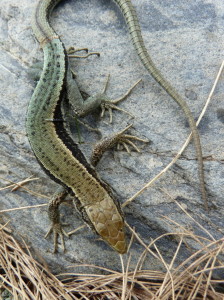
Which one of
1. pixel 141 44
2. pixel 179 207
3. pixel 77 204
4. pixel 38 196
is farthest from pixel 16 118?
pixel 179 207

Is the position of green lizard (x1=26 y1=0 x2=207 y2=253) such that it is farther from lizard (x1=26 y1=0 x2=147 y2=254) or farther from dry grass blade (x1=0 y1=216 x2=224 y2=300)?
dry grass blade (x1=0 y1=216 x2=224 y2=300)

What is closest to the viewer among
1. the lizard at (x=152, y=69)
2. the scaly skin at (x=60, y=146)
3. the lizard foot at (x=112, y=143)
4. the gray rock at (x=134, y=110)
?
the scaly skin at (x=60, y=146)

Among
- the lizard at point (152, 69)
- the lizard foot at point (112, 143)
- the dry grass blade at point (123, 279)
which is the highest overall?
the lizard at point (152, 69)

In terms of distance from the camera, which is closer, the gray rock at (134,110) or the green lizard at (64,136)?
the green lizard at (64,136)

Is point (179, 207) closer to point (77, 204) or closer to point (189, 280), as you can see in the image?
point (189, 280)

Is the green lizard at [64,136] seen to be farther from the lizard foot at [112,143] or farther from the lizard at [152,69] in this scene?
the lizard foot at [112,143]

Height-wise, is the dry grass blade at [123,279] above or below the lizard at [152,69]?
below

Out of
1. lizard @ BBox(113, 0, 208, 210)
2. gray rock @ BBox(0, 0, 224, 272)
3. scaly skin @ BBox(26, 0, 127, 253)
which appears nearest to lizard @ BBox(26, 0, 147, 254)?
scaly skin @ BBox(26, 0, 127, 253)

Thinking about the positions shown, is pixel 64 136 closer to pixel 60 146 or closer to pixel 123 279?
pixel 60 146

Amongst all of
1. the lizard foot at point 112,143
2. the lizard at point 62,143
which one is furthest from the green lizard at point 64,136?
the lizard foot at point 112,143
